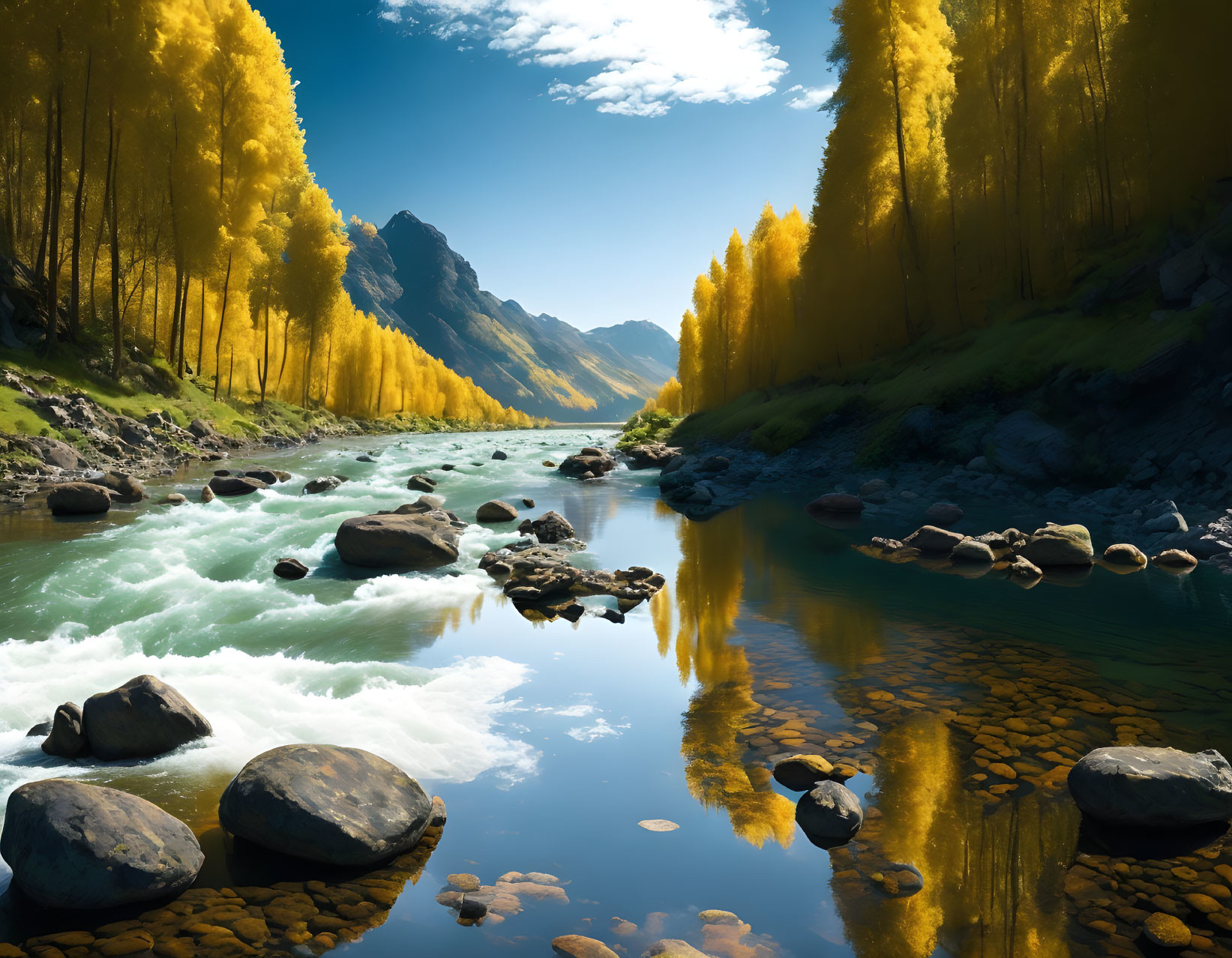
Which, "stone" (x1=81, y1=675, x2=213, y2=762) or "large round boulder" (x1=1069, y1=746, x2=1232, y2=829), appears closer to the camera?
"large round boulder" (x1=1069, y1=746, x2=1232, y2=829)

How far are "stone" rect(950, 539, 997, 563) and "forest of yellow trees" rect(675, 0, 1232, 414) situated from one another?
50.4 feet

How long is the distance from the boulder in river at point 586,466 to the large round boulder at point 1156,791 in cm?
2421

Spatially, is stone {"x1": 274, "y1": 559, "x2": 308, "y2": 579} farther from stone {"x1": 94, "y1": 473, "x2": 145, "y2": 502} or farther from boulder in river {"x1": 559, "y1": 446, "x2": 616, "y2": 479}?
boulder in river {"x1": 559, "y1": 446, "x2": 616, "y2": 479}

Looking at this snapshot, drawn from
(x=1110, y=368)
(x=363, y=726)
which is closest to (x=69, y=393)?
(x=363, y=726)

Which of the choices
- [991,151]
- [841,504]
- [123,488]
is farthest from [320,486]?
[991,151]

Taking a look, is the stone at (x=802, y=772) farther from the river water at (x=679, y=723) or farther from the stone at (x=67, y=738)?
the stone at (x=67, y=738)

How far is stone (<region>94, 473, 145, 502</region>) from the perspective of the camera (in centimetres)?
1500

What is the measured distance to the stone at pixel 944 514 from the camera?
14.7 meters

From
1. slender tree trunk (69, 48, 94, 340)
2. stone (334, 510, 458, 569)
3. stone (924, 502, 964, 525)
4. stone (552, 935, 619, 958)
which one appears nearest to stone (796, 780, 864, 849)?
stone (552, 935, 619, 958)

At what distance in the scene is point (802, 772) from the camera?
15.5 feet

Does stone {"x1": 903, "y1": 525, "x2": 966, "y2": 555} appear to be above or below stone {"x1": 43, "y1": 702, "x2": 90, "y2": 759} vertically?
above

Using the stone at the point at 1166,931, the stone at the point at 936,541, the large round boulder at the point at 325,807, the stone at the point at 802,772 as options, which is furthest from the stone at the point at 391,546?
the stone at the point at 1166,931

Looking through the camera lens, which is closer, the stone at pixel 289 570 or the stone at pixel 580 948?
the stone at pixel 580 948

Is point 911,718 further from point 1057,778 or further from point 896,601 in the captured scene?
point 896,601
